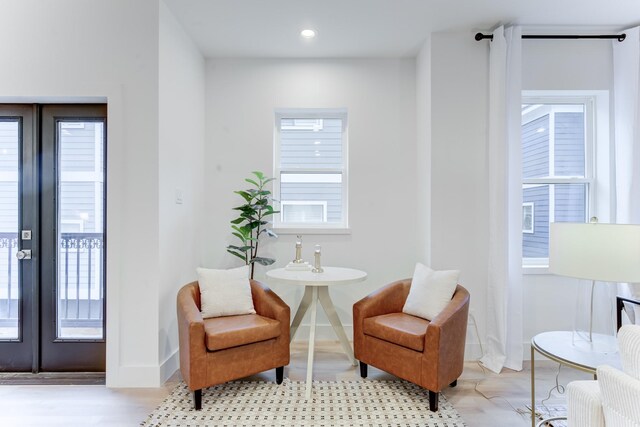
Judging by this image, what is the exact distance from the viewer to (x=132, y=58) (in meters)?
2.61

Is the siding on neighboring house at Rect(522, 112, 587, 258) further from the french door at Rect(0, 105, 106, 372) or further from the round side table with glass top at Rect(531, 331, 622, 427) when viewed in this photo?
the french door at Rect(0, 105, 106, 372)

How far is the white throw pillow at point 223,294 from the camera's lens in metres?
2.70

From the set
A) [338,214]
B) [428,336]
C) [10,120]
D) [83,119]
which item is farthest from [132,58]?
[428,336]

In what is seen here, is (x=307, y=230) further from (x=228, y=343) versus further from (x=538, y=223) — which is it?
(x=538, y=223)

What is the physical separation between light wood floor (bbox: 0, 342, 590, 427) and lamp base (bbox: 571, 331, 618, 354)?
0.63 meters

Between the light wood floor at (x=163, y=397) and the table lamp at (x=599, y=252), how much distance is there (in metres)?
1.05

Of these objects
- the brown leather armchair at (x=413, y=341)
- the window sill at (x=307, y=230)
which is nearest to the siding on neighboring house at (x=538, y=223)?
the brown leather armchair at (x=413, y=341)

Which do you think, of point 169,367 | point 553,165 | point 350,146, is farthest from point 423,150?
point 169,367

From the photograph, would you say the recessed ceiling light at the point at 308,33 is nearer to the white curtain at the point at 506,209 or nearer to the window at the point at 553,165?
the white curtain at the point at 506,209

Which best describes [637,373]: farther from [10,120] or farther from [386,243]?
[10,120]

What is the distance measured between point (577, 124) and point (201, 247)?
149 inches

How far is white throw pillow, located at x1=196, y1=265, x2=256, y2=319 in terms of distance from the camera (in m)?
2.70

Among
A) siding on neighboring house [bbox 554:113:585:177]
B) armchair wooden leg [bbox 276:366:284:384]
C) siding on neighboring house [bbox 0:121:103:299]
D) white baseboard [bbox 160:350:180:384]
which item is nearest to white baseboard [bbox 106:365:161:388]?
white baseboard [bbox 160:350:180:384]

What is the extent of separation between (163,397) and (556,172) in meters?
3.78
